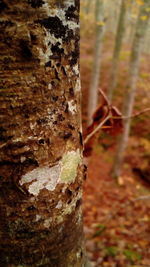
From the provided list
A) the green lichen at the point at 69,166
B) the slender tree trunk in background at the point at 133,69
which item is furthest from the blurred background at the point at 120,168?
the green lichen at the point at 69,166

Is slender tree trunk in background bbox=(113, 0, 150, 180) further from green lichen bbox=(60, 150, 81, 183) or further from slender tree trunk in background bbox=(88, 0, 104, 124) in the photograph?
green lichen bbox=(60, 150, 81, 183)

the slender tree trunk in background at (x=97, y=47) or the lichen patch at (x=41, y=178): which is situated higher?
the lichen patch at (x=41, y=178)

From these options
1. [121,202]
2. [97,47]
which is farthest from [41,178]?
[97,47]

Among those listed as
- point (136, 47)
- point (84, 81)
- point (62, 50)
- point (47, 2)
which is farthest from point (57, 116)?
point (84, 81)

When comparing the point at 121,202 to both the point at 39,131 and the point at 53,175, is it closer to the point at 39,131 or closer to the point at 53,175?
the point at 53,175

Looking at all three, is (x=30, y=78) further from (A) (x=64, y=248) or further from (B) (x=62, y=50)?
(A) (x=64, y=248)

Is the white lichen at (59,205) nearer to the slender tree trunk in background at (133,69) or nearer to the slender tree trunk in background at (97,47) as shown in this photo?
the slender tree trunk in background at (133,69)
